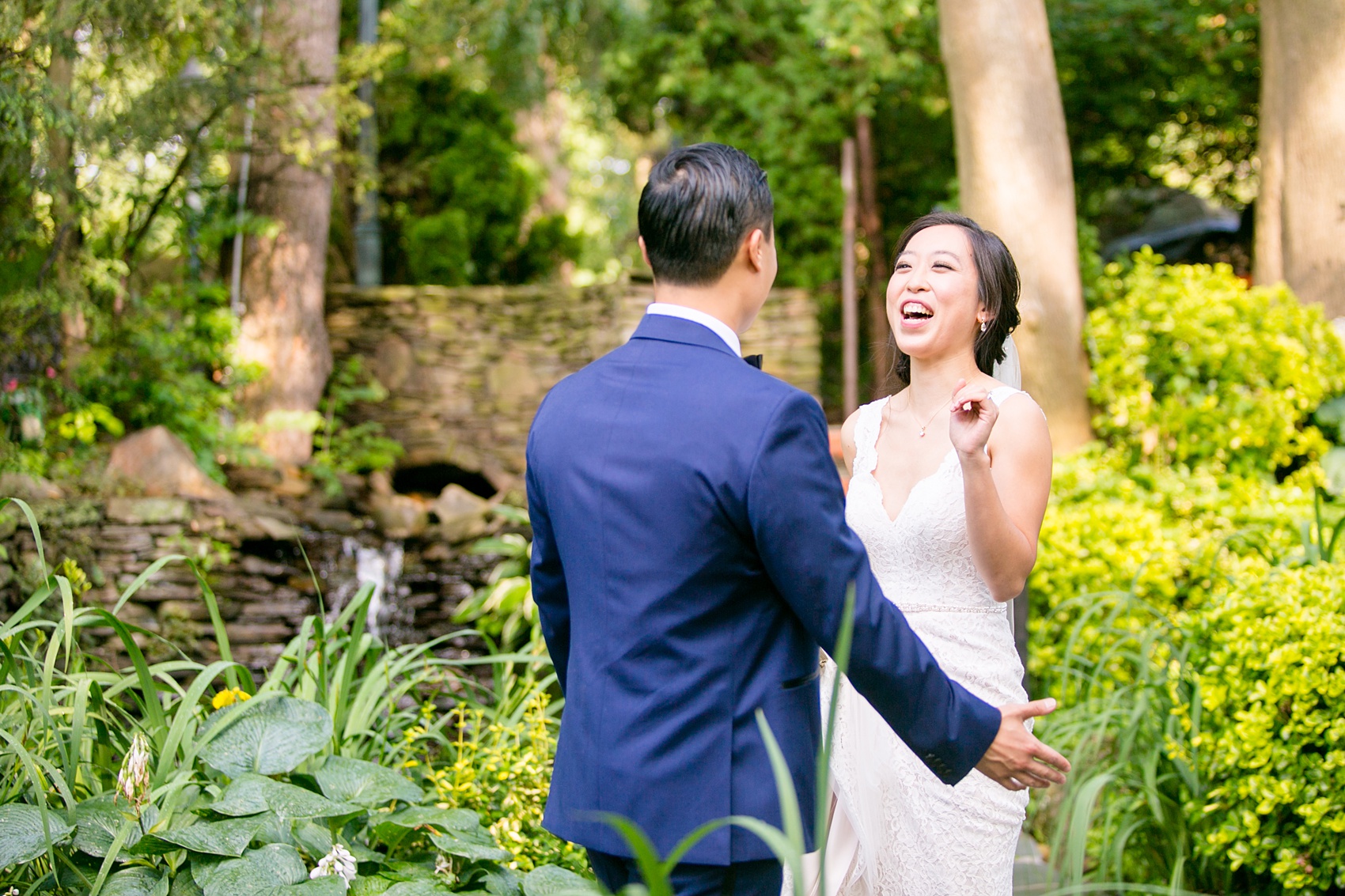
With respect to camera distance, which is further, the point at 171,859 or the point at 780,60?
the point at 780,60

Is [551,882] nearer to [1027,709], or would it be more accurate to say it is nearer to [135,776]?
[135,776]

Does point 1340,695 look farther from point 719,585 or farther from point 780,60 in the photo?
point 780,60

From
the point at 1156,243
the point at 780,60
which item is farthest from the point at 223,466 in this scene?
the point at 1156,243

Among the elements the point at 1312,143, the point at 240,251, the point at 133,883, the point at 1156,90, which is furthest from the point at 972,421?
the point at 1156,90

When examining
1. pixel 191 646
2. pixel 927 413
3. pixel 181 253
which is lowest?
pixel 191 646

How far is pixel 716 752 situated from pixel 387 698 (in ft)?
5.35

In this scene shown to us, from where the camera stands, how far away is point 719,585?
1.55 m

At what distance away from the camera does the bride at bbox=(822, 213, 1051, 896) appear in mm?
2086

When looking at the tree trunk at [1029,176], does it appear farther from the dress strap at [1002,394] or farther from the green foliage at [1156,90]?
the dress strap at [1002,394]

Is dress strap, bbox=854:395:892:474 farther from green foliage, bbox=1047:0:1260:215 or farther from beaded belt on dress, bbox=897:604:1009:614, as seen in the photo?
green foliage, bbox=1047:0:1260:215

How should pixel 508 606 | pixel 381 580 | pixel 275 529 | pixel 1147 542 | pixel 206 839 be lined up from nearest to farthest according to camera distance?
pixel 206 839 < pixel 1147 542 < pixel 508 606 < pixel 275 529 < pixel 381 580

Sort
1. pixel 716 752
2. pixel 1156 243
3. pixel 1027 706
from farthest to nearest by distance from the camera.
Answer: pixel 1156 243
pixel 1027 706
pixel 716 752

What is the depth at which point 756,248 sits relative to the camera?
5.35ft

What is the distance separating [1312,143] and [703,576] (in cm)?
616
